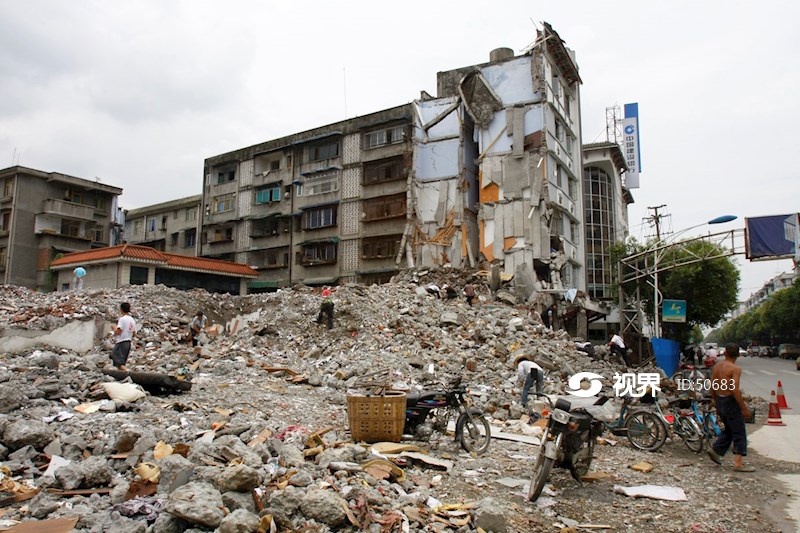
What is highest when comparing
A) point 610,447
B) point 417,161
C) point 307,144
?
point 307,144

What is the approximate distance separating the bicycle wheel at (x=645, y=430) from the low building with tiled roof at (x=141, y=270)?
2568 cm

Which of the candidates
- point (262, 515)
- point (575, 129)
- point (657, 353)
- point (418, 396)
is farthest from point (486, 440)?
point (575, 129)

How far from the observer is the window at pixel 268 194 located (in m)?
37.4

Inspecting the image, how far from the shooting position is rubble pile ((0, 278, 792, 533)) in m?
4.44

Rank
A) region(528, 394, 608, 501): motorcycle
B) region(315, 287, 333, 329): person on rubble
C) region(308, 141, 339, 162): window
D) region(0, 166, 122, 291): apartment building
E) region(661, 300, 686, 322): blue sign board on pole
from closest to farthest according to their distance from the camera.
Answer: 1. region(528, 394, 608, 501): motorcycle
2. region(315, 287, 333, 329): person on rubble
3. region(661, 300, 686, 322): blue sign board on pole
4. region(308, 141, 339, 162): window
5. region(0, 166, 122, 291): apartment building

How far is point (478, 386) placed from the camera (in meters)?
12.8

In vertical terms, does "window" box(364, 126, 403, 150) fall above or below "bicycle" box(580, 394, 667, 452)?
above

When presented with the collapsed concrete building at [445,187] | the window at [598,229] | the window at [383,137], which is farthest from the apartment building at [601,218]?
the window at [383,137]

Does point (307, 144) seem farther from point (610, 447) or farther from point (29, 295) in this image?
point (610, 447)

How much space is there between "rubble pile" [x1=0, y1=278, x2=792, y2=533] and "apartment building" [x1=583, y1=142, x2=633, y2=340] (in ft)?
92.6

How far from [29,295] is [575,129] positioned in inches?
1191

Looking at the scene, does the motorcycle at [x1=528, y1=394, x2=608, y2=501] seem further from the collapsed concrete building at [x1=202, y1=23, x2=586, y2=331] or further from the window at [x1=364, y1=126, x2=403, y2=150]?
the window at [x1=364, y1=126, x2=403, y2=150]

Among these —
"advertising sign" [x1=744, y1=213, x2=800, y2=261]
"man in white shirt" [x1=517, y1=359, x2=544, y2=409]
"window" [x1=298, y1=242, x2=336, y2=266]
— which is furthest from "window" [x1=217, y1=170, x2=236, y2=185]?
"man in white shirt" [x1=517, y1=359, x2=544, y2=409]

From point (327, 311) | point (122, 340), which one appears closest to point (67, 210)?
point (327, 311)
